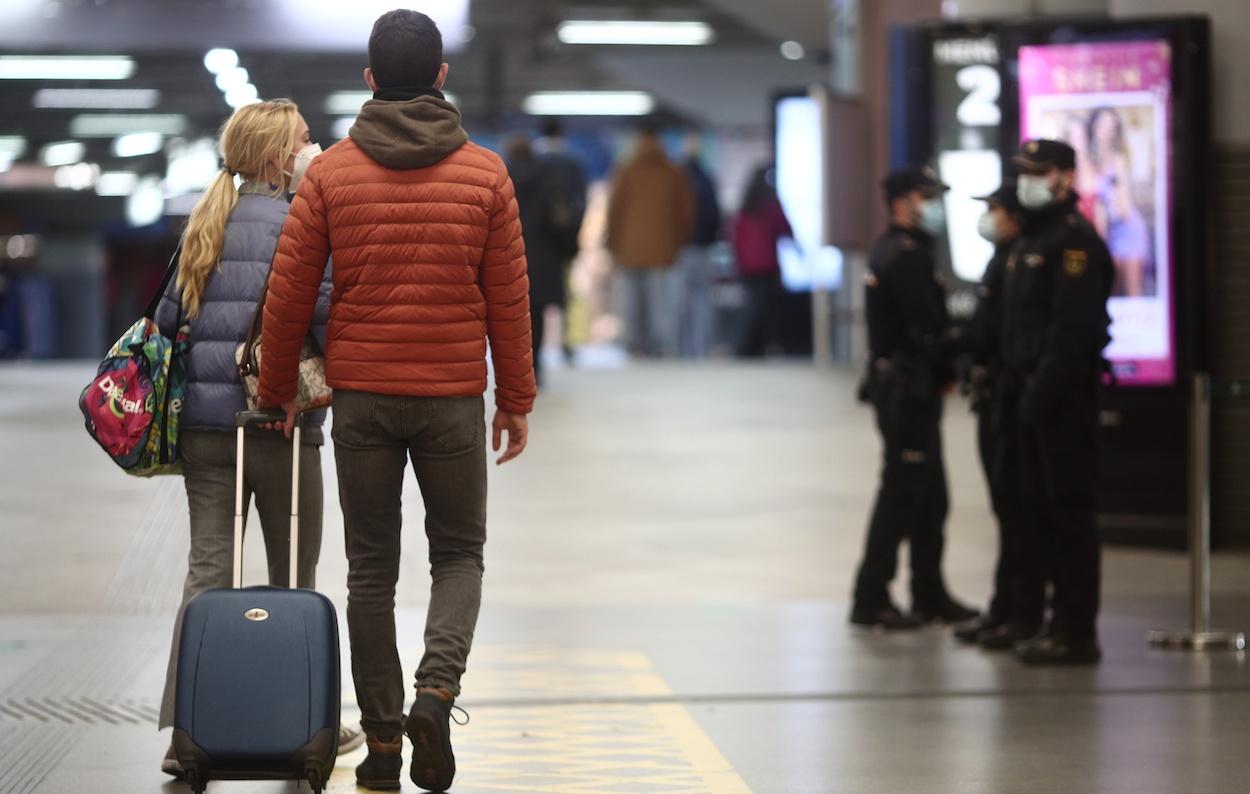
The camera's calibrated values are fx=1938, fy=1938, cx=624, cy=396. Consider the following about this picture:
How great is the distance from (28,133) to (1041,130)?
27266 mm

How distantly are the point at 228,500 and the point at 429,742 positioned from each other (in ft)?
3.03

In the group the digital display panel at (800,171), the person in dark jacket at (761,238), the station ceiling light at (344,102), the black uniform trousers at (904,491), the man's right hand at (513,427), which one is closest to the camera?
the man's right hand at (513,427)

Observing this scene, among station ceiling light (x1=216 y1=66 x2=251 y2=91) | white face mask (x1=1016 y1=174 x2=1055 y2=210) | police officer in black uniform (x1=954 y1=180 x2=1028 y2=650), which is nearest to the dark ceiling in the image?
station ceiling light (x1=216 y1=66 x2=251 y2=91)

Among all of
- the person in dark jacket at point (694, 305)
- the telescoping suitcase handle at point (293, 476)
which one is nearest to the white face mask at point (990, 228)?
the telescoping suitcase handle at point (293, 476)

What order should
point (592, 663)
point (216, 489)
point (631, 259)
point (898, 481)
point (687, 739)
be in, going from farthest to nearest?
point (631, 259), point (898, 481), point (592, 663), point (687, 739), point (216, 489)

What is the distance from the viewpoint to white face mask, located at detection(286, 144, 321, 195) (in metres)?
5.09

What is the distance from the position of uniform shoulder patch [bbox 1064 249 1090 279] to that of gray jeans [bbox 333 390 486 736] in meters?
2.71

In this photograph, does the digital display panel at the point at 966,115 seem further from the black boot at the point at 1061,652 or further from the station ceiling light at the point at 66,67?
the station ceiling light at the point at 66,67

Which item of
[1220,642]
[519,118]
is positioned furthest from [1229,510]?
[519,118]

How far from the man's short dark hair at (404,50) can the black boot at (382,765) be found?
1.65 metres

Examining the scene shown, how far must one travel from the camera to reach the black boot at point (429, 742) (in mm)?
4727

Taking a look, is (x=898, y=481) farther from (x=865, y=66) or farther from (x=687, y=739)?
(x=865, y=66)

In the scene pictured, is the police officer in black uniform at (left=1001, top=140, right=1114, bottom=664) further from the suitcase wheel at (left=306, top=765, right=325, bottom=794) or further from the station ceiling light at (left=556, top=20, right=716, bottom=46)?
the station ceiling light at (left=556, top=20, right=716, bottom=46)

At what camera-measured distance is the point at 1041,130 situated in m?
9.77
